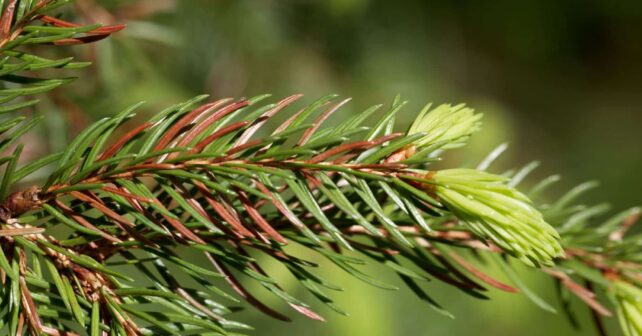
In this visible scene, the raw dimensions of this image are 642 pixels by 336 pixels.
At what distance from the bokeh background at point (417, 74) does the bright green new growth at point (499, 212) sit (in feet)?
0.57

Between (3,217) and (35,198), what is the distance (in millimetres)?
17

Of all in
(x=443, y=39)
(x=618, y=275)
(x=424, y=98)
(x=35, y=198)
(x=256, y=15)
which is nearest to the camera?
(x=35, y=198)

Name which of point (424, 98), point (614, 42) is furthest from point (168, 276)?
point (614, 42)

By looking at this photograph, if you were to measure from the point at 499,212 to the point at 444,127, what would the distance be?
5 cm

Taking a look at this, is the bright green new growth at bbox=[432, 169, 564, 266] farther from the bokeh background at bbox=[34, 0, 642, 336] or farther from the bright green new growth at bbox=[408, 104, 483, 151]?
the bokeh background at bbox=[34, 0, 642, 336]

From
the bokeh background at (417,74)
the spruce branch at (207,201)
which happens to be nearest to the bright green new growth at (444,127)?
the spruce branch at (207,201)

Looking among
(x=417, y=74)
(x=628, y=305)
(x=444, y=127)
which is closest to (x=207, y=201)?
(x=444, y=127)

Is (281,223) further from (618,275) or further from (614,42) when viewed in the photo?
(614,42)

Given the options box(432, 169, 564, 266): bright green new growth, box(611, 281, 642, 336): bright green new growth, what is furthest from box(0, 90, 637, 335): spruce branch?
box(611, 281, 642, 336): bright green new growth

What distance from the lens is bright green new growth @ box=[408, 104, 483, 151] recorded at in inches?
15.3

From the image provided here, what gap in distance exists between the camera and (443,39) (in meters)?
1.88

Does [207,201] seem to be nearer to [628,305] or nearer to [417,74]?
[628,305]

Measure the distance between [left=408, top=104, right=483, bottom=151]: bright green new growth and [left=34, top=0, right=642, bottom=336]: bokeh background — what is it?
Answer: 15 cm

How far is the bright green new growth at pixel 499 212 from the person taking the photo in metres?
0.36
